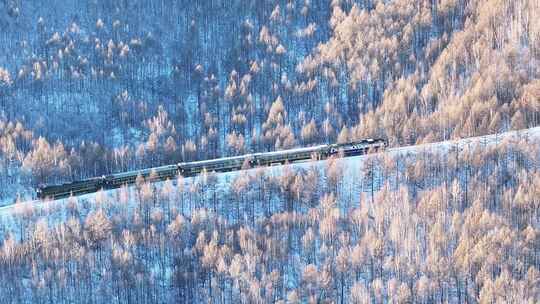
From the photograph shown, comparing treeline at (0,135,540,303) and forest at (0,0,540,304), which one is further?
forest at (0,0,540,304)

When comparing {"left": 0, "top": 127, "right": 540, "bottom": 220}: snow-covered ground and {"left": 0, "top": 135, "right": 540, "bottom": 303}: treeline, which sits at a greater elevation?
{"left": 0, "top": 127, "right": 540, "bottom": 220}: snow-covered ground

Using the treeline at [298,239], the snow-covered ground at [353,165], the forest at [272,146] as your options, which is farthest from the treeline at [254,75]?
the treeline at [298,239]

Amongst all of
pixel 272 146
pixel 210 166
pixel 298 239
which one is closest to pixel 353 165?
pixel 298 239

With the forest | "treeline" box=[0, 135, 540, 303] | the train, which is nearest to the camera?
"treeline" box=[0, 135, 540, 303]

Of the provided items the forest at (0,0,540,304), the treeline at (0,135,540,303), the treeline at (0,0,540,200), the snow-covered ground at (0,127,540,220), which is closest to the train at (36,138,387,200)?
the snow-covered ground at (0,127,540,220)

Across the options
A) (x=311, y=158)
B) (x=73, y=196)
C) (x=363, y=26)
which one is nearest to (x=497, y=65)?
(x=363, y=26)

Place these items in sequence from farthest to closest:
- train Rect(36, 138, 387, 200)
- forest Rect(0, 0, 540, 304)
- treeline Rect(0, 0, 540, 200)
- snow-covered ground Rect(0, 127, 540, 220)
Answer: treeline Rect(0, 0, 540, 200) < train Rect(36, 138, 387, 200) < snow-covered ground Rect(0, 127, 540, 220) < forest Rect(0, 0, 540, 304)

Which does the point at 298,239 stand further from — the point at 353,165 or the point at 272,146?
the point at 272,146

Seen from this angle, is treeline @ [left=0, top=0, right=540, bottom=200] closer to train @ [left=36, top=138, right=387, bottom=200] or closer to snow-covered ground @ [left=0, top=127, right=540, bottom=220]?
snow-covered ground @ [left=0, top=127, right=540, bottom=220]
